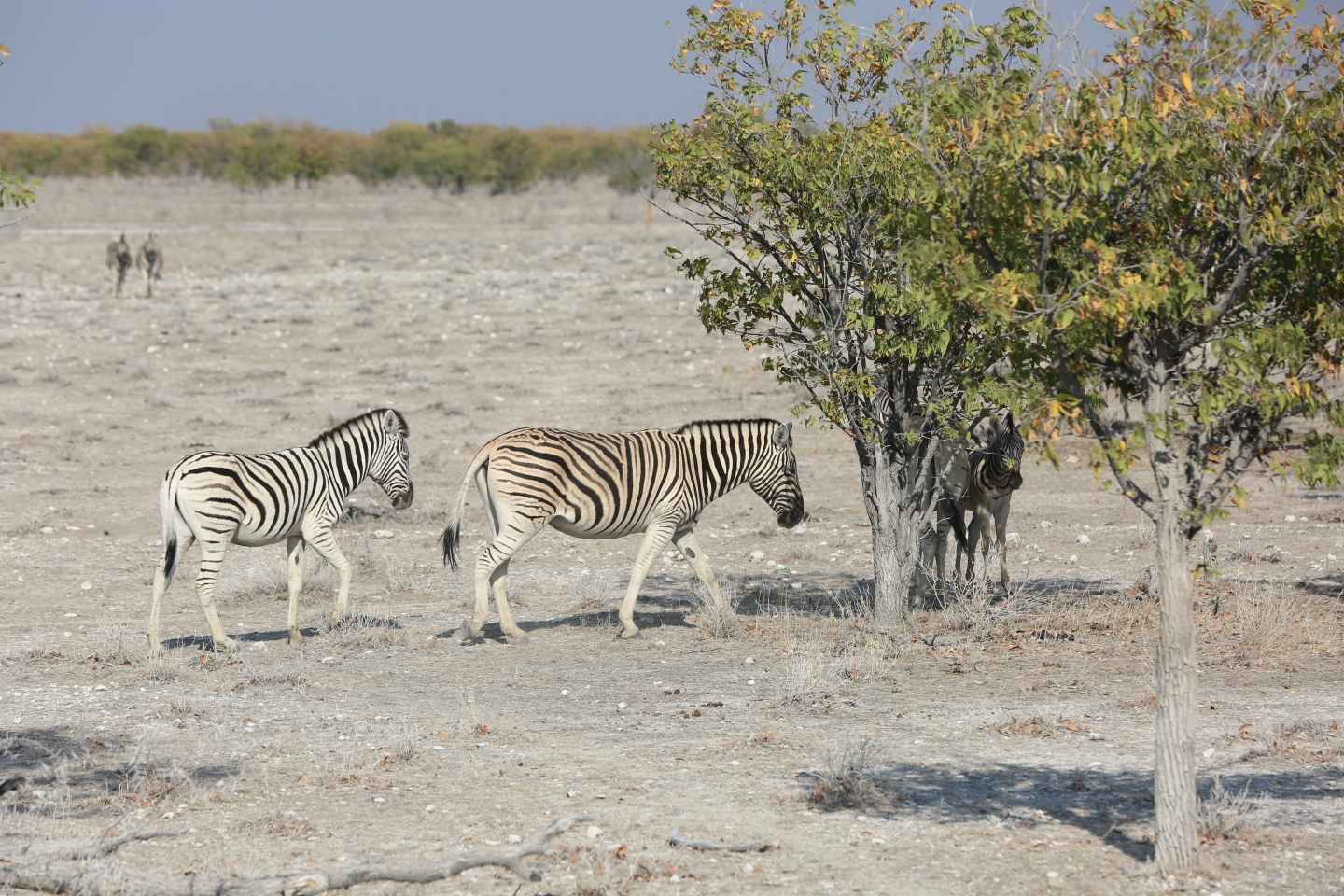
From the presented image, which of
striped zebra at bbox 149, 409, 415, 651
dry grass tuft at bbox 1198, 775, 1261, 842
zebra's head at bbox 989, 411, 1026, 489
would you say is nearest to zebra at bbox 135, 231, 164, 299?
striped zebra at bbox 149, 409, 415, 651

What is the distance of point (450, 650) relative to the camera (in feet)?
35.4

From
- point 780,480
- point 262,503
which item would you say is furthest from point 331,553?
point 780,480

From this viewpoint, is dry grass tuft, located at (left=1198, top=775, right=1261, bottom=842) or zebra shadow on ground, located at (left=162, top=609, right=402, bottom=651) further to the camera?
zebra shadow on ground, located at (left=162, top=609, right=402, bottom=651)

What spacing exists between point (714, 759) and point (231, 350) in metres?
21.1

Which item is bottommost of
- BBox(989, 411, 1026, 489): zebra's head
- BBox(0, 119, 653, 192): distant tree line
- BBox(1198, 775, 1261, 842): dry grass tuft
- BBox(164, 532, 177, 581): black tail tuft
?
BBox(1198, 775, 1261, 842): dry grass tuft

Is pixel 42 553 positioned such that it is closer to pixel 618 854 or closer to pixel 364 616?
pixel 364 616

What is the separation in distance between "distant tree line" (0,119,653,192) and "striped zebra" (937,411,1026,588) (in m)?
41.7

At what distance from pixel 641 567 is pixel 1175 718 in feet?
19.1

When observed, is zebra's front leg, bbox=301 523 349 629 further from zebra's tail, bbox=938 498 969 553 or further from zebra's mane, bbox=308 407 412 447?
zebra's tail, bbox=938 498 969 553

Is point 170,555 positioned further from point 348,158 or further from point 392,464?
point 348,158

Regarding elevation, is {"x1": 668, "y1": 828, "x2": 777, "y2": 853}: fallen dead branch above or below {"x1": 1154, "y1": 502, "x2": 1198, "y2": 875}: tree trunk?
below

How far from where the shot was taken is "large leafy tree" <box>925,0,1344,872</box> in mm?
5605

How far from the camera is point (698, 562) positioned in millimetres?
11305

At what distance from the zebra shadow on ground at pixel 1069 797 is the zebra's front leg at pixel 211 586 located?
17.2 feet
